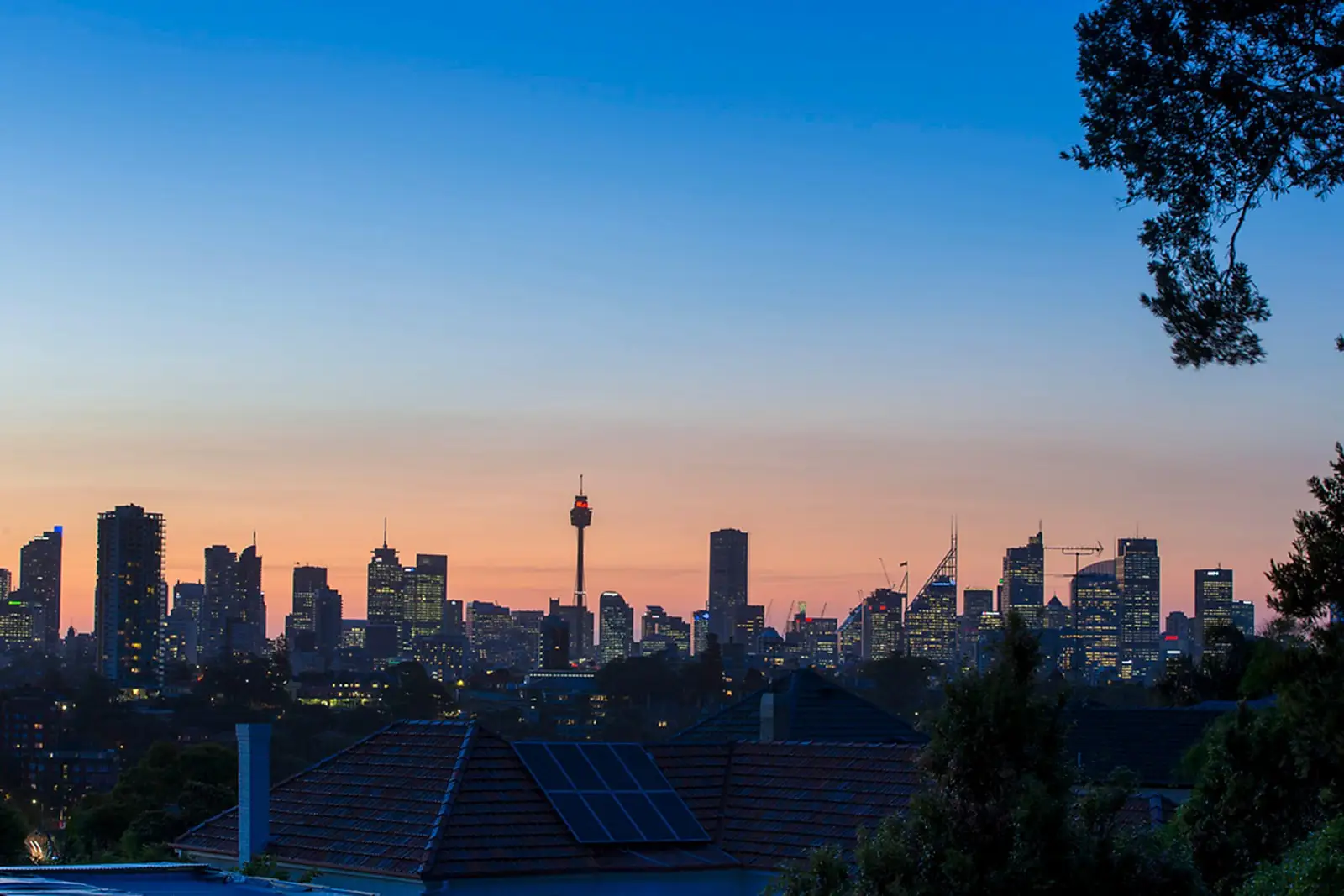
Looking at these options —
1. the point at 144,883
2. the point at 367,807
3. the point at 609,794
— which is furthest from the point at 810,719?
the point at 144,883

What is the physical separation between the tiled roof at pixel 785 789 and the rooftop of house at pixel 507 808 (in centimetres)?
2

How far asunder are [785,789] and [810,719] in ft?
20.8

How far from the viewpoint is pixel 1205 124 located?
51.8 ft

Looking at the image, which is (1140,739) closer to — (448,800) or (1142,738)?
(1142,738)

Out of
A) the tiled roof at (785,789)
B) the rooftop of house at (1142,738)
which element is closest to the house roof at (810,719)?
the tiled roof at (785,789)

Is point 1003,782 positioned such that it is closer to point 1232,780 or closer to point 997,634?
point 997,634

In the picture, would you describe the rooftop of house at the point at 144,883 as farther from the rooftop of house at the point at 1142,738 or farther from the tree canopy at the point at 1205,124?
the rooftop of house at the point at 1142,738

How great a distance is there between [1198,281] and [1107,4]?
263cm

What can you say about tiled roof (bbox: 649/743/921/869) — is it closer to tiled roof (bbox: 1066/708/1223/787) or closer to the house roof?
the house roof

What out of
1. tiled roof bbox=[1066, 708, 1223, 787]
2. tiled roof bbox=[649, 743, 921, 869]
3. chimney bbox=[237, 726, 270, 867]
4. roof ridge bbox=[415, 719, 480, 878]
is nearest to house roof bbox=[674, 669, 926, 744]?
tiled roof bbox=[649, 743, 921, 869]

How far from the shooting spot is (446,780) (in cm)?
2339

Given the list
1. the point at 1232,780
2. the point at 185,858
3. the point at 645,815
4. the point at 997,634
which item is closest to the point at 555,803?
the point at 645,815

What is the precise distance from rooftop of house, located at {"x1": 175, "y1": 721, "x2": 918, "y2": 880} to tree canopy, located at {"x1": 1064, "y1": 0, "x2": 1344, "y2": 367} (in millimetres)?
9315

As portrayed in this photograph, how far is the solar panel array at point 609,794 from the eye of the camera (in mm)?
23312
